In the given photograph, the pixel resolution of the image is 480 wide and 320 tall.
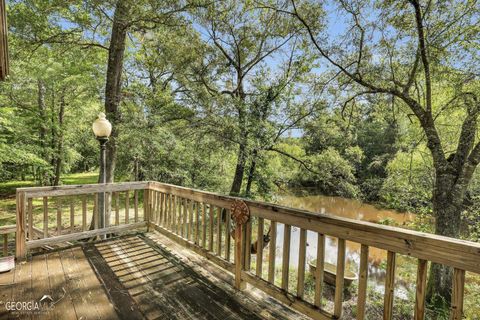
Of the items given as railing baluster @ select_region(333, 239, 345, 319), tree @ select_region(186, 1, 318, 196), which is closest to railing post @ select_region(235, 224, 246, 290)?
railing baluster @ select_region(333, 239, 345, 319)

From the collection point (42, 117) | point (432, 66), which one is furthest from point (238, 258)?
point (42, 117)

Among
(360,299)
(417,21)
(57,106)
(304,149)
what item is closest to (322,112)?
(304,149)

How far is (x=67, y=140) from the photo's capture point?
12047 mm

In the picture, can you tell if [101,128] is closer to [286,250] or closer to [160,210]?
[160,210]

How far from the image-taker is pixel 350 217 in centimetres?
1272

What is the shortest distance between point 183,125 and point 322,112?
435 centimetres

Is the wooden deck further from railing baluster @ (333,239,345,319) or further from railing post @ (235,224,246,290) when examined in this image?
railing baluster @ (333,239,345,319)

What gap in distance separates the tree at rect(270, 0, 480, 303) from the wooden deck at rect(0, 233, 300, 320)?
15.2 ft

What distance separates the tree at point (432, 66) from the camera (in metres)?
4.61

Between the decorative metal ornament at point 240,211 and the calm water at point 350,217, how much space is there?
244 cm

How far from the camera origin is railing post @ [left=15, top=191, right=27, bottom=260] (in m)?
3.01

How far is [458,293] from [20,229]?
4.12 meters

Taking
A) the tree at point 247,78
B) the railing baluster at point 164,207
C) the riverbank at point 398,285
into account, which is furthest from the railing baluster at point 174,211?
the tree at point 247,78

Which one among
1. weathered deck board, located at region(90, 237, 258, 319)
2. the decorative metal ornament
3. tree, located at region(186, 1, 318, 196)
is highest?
tree, located at region(186, 1, 318, 196)
